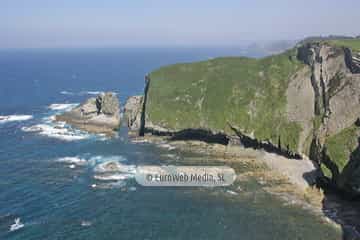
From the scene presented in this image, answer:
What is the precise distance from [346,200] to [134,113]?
7911 cm

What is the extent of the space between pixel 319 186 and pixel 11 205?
6370cm

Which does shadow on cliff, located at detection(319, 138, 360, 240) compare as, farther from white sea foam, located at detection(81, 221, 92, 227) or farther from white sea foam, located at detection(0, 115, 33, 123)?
white sea foam, located at detection(0, 115, 33, 123)

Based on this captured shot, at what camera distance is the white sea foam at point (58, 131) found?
12336 cm

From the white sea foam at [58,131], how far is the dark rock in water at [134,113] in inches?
636

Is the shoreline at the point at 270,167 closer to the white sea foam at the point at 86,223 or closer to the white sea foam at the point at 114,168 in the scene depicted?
the white sea foam at the point at 114,168

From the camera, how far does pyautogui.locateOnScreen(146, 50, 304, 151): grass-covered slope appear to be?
115 m

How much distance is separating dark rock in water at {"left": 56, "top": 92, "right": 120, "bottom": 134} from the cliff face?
12330mm

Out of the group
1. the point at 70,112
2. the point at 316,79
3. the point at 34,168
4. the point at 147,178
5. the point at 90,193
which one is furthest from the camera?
the point at 70,112

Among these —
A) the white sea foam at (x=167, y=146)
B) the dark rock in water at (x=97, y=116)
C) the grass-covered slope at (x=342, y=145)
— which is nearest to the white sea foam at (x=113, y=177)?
the white sea foam at (x=167, y=146)

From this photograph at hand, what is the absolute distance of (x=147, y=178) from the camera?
90.1 meters

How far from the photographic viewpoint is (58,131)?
427 feet

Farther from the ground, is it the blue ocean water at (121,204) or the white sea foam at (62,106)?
the blue ocean water at (121,204)

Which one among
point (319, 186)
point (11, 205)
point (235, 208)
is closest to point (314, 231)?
point (235, 208)

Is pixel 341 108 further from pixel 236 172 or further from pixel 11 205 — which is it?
pixel 11 205
